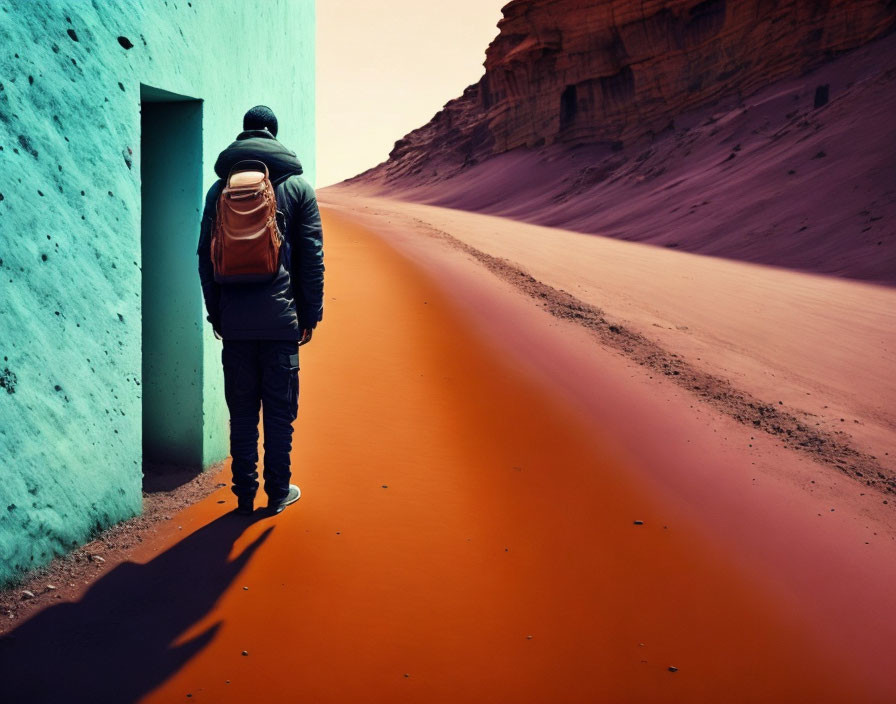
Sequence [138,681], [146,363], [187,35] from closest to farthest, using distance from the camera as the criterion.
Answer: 1. [138,681]
2. [187,35]
3. [146,363]

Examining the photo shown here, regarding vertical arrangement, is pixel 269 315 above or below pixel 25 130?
below

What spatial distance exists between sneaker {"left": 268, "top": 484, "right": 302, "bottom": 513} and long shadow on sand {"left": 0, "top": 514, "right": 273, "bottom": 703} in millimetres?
344

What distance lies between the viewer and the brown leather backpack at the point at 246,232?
325 cm

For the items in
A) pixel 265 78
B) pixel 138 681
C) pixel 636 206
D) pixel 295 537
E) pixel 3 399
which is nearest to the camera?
pixel 138 681

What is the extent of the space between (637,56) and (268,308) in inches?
1340

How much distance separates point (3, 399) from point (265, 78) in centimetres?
320

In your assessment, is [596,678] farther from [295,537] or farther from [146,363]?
[146,363]

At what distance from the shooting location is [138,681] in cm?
257

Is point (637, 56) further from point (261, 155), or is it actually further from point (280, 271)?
point (280, 271)

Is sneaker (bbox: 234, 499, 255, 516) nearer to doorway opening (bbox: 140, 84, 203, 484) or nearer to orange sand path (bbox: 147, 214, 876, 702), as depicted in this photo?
orange sand path (bbox: 147, 214, 876, 702)

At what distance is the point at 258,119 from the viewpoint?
3609 millimetres

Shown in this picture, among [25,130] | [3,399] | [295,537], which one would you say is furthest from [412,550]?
[25,130]

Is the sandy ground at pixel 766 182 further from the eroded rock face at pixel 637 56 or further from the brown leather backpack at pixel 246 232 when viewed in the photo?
the brown leather backpack at pixel 246 232

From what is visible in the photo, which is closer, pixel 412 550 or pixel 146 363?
pixel 412 550
